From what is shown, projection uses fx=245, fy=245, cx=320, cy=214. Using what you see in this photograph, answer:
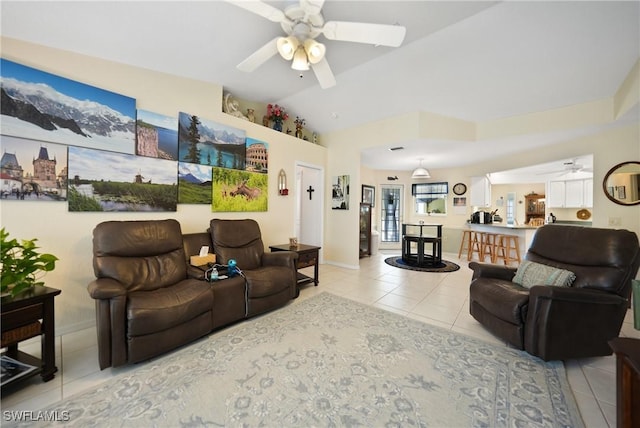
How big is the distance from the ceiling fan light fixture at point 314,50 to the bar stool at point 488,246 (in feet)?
18.2

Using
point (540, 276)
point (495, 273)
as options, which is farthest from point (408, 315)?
point (540, 276)

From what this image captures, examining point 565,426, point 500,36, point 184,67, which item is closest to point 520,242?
point 500,36

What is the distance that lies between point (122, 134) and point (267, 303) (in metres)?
2.38

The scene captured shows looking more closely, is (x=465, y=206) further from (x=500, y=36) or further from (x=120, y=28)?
(x=120, y=28)

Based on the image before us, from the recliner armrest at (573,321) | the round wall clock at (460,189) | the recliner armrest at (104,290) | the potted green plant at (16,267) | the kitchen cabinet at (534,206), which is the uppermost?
the round wall clock at (460,189)

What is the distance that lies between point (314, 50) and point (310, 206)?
3.60m

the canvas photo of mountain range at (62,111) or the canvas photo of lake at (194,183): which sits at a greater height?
the canvas photo of mountain range at (62,111)

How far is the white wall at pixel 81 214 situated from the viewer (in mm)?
2107

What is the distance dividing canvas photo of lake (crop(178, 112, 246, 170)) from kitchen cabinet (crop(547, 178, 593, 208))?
8.07m

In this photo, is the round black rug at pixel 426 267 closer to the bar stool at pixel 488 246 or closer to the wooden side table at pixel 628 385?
the bar stool at pixel 488 246

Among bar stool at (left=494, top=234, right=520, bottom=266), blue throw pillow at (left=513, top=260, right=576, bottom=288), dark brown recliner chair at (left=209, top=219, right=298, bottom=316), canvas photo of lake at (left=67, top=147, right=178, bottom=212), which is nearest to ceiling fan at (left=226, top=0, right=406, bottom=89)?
canvas photo of lake at (left=67, top=147, right=178, bottom=212)

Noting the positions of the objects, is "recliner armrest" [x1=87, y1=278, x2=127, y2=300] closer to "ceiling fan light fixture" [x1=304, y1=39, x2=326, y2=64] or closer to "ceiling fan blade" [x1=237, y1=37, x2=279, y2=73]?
"ceiling fan blade" [x1=237, y1=37, x2=279, y2=73]

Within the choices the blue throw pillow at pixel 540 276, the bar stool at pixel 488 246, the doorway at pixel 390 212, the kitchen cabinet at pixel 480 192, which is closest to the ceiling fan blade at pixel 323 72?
the blue throw pillow at pixel 540 276

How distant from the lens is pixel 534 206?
25.7ft
